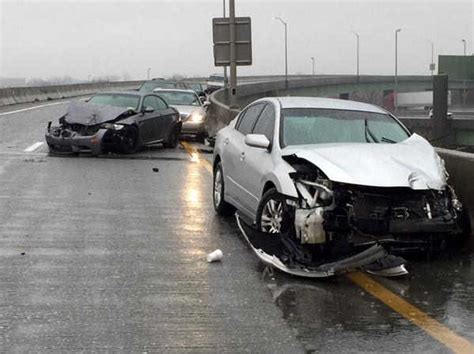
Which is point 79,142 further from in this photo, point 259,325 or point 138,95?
point 259,325

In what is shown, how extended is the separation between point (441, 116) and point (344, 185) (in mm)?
26547

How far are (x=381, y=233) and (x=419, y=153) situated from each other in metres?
1.25

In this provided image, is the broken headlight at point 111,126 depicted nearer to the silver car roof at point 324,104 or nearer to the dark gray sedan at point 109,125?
the dark gray sedan at point 109,125

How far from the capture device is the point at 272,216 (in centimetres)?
653

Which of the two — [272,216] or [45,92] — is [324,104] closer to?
[272,216]

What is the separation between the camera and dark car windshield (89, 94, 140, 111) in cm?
1627

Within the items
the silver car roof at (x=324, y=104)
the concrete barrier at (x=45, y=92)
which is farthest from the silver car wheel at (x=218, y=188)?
the concrete barrier at (x=45, y=92)

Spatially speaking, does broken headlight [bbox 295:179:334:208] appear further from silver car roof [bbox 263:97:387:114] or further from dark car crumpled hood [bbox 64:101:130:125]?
dark car crumpled hood [bbox 64:101:130:125]

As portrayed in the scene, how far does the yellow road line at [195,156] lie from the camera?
1420 centimetres

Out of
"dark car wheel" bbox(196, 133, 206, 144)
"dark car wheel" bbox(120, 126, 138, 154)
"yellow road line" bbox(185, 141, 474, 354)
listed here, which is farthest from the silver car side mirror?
"dark car wheel" bbox(196, 133, 206, 144)

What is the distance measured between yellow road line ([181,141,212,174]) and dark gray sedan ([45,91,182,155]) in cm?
92

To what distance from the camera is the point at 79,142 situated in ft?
48.9

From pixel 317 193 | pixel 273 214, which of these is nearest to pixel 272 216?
pixel 273 214

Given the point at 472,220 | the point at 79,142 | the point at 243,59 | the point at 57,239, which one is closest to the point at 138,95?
the point at 79,142
